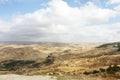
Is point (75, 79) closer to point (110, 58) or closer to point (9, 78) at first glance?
point (9, 78)

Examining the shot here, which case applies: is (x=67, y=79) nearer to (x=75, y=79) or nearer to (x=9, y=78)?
(x=75, y=79)

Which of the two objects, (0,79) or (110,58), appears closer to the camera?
(0,79)

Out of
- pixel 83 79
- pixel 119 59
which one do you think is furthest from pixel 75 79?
pixel 119 59

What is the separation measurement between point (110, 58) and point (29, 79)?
5047 inches

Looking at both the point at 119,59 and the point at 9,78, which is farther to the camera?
the point at 119,59

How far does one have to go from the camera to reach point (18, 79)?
5288 centimetres

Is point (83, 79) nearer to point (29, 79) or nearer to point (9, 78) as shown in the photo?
point (29, 79)

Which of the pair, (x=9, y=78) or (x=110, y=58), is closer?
(x=9, y=78)

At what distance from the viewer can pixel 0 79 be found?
172 ft

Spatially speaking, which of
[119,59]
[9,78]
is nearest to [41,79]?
[9,78]

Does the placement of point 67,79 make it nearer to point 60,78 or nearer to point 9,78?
point 60,78

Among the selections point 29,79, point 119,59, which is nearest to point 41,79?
point 29,79

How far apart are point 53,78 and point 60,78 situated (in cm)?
177

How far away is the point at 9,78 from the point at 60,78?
9998 mm
